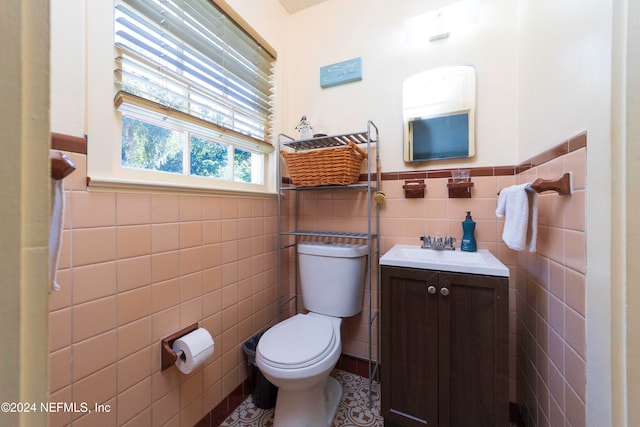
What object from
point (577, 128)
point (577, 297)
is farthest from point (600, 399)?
point (577, 128)

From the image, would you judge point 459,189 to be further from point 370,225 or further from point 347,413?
point 347,413

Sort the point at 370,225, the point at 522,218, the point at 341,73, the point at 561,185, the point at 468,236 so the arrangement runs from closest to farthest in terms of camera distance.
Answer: the point at 561,185, the point at 522,218, the point at 468,236, the point at 370,225, the point at 341,73

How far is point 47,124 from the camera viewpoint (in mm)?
252

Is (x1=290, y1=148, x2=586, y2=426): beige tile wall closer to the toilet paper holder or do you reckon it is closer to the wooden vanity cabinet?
the wooden vanity cabinet

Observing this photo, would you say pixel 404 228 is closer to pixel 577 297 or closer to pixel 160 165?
pixel 577 297

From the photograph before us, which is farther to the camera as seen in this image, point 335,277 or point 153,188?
point 335,277

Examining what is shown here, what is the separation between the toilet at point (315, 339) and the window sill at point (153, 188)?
547 millimetres

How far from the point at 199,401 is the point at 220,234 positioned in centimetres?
76

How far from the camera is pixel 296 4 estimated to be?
67.3 inches

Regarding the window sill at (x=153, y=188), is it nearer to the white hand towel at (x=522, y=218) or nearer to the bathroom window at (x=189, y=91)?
the bathroom window at (x=189, y=91)

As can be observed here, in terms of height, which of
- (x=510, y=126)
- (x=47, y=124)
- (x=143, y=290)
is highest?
(x=510, y=126)

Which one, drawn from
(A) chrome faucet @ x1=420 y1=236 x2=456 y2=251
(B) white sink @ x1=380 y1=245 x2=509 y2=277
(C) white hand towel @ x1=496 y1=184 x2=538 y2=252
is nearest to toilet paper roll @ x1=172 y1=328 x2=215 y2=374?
(B) white sink @ x1=380 y1=245 x2=509 y2=277

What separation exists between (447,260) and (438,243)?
131mm

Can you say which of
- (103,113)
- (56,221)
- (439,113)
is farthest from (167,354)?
(439,113)
